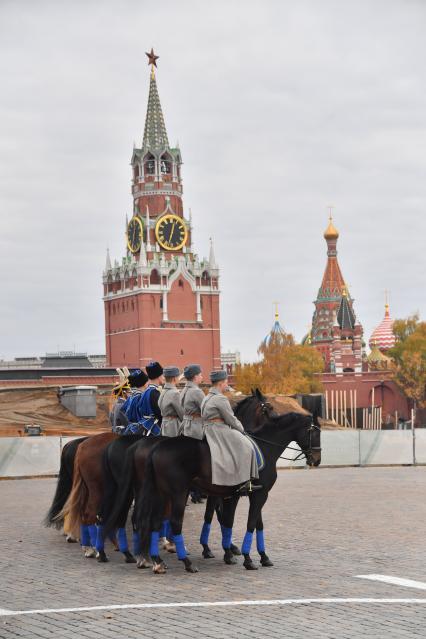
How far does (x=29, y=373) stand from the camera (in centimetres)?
9869

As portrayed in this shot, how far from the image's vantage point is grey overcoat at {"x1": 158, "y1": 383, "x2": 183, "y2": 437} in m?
13.9

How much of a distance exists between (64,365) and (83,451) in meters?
105

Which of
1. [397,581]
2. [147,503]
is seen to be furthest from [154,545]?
[397,581]

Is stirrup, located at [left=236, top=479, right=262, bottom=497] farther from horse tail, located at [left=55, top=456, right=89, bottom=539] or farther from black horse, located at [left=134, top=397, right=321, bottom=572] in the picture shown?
horse tail, located at [left=55, top=456, right=89, bottom=539]

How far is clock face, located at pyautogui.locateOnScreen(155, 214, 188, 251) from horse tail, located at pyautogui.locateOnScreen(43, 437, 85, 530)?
345ft

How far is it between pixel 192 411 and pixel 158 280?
4161 inches

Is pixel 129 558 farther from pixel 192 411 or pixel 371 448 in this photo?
pixel 371 448

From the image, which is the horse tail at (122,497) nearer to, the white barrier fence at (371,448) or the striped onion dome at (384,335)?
the white barrier fence at (371,448)

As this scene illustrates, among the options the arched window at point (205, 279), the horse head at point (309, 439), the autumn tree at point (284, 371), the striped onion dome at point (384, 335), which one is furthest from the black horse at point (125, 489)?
the striped onion dome at point (384, 335)

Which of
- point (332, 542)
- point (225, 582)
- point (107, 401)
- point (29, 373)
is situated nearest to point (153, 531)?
point (225, 582)

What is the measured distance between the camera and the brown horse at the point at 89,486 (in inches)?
534

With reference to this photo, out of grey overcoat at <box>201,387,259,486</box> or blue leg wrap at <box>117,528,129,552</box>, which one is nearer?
grey overcoat at <box>201,387,259,486</box>

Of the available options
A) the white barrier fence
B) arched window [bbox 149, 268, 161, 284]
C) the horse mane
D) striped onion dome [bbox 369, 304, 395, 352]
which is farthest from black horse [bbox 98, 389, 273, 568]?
striped onion dome [bbox 369, 304, 395, 352]

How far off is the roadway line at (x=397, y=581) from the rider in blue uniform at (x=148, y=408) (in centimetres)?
405
